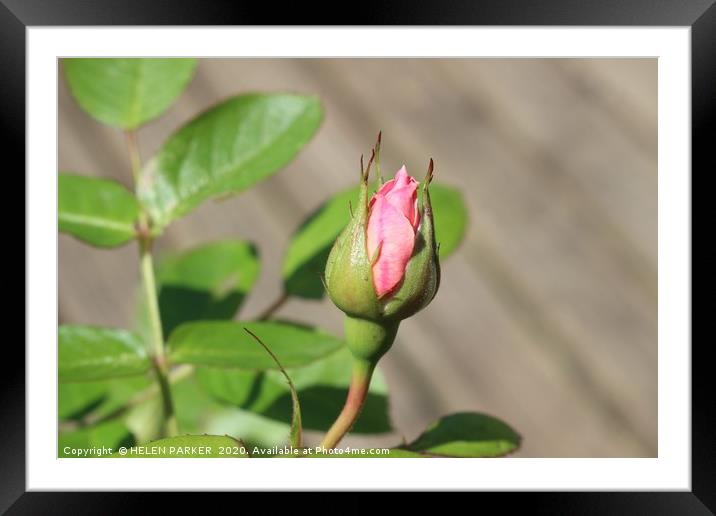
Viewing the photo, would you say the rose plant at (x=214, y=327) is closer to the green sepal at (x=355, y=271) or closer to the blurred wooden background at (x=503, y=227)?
the green sepal at (x=355, y=271)

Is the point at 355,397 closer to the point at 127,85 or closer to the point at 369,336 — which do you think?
the point at 369,336

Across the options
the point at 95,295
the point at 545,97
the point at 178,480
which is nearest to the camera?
the point at 178,480

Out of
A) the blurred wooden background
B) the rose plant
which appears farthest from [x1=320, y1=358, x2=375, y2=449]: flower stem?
the blurred wooden background

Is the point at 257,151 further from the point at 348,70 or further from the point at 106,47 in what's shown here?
the point at 348,70

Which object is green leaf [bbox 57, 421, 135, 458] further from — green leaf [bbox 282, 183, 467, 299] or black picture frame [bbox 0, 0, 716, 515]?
green leaf [bbox 282, 183, 467, 299]

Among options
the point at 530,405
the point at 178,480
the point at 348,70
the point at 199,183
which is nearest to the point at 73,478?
the point at 178,480

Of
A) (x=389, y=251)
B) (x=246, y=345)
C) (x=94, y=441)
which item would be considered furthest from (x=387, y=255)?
(x=94, y=441)
